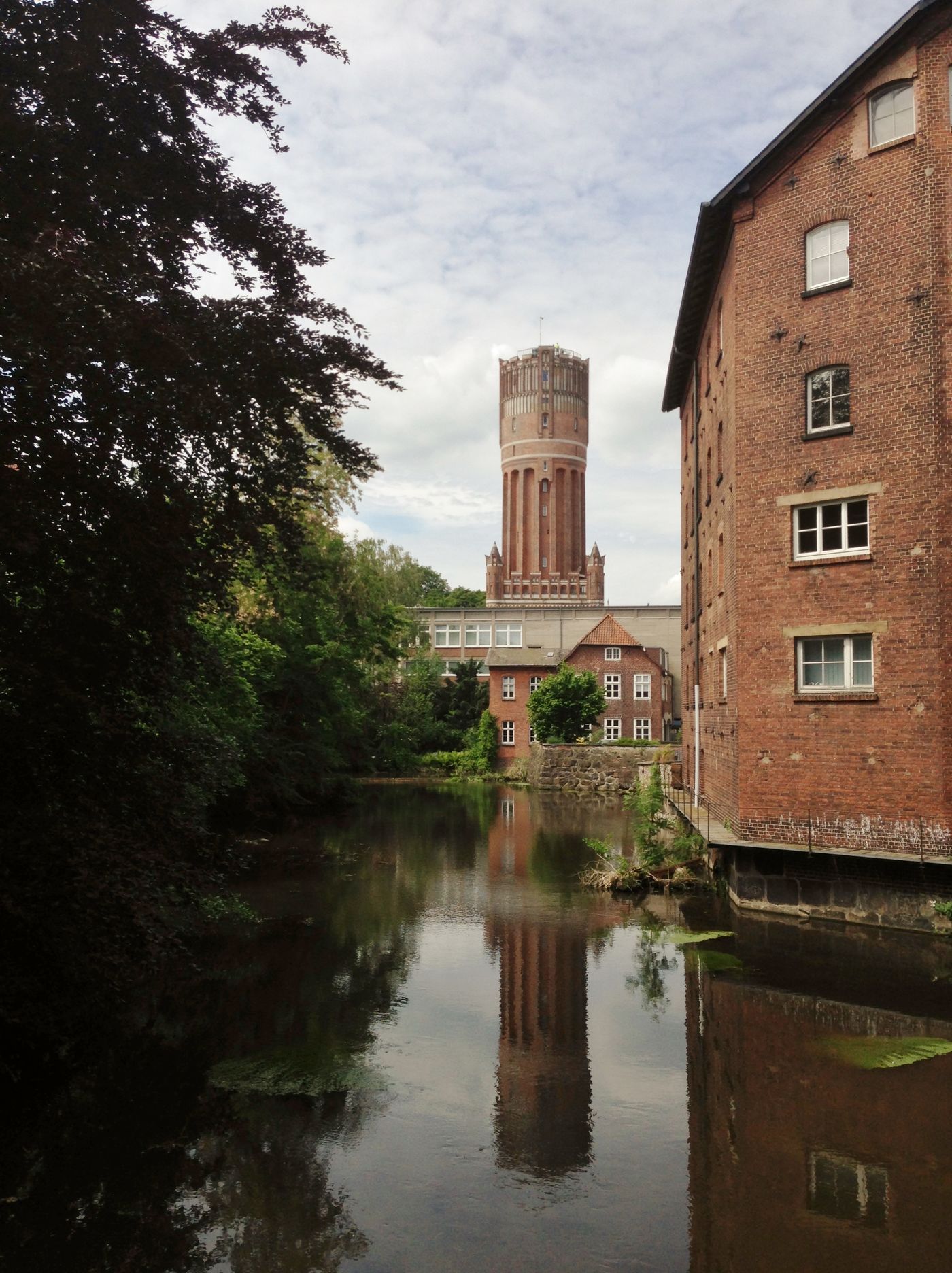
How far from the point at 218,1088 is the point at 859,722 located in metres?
11.5

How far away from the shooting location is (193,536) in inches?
334

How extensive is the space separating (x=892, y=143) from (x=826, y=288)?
237 centimetres

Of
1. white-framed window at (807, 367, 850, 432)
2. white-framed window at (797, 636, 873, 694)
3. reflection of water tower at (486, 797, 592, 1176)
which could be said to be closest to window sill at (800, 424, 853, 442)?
white-framed window at (807, 367, 850, 432)

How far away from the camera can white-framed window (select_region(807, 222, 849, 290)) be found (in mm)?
17453

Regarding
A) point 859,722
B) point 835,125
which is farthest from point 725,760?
point 835,125

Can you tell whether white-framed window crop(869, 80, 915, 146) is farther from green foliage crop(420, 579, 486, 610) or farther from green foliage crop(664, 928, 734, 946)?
green foliage crop(420, 579, 486, 610)

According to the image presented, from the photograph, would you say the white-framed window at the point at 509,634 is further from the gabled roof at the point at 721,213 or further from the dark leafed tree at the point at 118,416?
the dark leafed tree at the point at 118,416

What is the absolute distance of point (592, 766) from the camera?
4631cm

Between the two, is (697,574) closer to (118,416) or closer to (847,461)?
(847,461)

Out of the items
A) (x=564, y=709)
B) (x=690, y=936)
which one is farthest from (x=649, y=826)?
(x=564, y=709)

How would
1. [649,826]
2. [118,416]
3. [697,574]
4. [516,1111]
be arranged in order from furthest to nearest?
[697,574], [649,826], [516,1111], [118,416]

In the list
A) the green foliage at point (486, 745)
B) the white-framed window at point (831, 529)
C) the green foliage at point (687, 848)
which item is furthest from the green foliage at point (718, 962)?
the green foliage at point (486, 745)

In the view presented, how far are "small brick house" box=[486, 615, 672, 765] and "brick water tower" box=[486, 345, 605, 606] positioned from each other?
3187cm

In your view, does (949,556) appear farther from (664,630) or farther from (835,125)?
(664,630)
